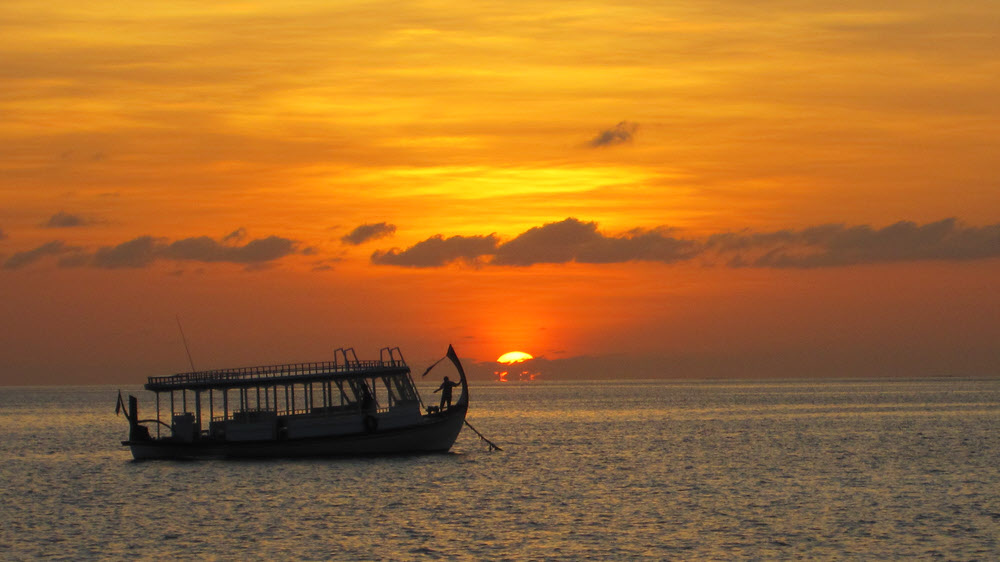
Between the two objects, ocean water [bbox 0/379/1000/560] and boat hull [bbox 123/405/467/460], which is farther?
boat hull [bbox 123/405/467/460]

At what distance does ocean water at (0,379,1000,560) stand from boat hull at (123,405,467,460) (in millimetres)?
1046

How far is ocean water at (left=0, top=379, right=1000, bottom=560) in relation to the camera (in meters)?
44.6

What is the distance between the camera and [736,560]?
136ft

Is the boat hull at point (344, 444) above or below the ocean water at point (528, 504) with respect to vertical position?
above

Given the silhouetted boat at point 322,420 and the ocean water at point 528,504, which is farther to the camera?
the silhouetted boat at point 322,420

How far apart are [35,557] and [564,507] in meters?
23.4

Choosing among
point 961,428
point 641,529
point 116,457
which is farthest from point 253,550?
point 961,428

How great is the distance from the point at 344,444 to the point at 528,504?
1851 cm

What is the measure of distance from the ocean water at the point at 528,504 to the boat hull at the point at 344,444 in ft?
3.43

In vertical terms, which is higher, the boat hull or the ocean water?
the boat hull

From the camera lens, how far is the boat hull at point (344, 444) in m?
71.6

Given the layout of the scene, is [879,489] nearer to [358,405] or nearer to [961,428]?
[358,405]

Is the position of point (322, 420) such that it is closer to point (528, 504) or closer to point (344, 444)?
point (344, 444)

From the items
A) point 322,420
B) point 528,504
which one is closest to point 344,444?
point 322,420
